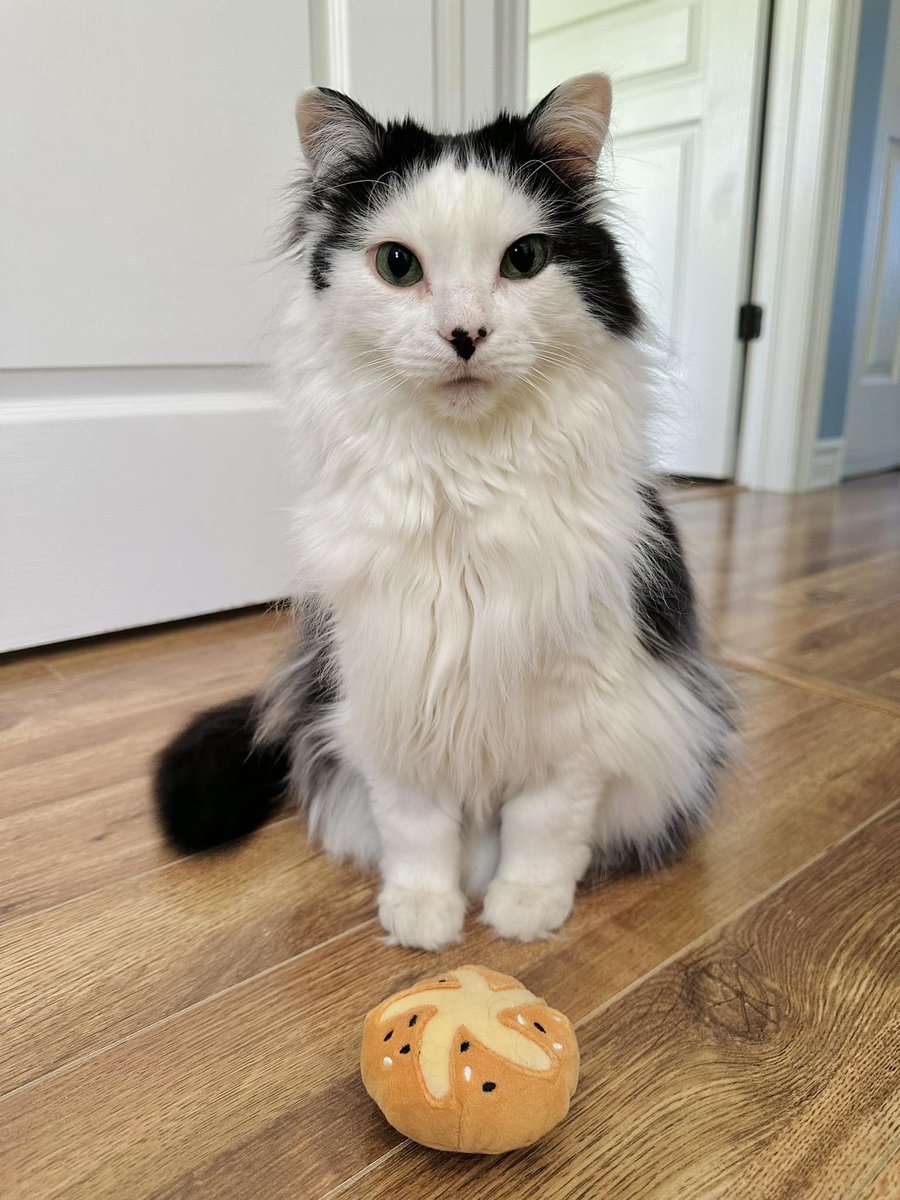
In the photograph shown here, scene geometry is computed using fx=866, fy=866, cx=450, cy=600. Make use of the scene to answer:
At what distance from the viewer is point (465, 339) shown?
725 millimetres

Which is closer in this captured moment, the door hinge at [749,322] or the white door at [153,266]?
the white door at [153,266]

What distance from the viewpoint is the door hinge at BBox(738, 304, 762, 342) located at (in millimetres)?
3238

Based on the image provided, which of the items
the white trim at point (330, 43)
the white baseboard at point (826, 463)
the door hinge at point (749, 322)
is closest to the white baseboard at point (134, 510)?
the white trim at point (330, 43)

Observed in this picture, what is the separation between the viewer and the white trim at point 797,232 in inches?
115

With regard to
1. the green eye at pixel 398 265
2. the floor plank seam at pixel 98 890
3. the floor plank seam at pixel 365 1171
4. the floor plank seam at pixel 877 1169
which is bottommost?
the floor plank seam at pixel 98 890

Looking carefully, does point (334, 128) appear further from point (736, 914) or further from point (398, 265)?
point (736, 914)

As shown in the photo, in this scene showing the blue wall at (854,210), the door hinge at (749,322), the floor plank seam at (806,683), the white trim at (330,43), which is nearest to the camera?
the floor plank seam at (806,683)

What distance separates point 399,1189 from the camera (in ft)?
2.02

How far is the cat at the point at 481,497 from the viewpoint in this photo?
77 cm

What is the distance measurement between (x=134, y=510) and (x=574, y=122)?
1163mm

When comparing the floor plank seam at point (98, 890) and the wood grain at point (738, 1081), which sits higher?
the wood grain at point (738, 1081)

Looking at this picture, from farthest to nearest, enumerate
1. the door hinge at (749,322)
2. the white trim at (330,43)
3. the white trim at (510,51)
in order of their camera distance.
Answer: the door hinge at (749,322) → the white trim at (510,51) → the white trim at (330,43)

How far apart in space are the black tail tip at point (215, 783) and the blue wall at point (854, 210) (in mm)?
2957

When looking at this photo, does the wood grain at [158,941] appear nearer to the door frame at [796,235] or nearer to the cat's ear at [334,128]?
the cat's ear at [334,128]
